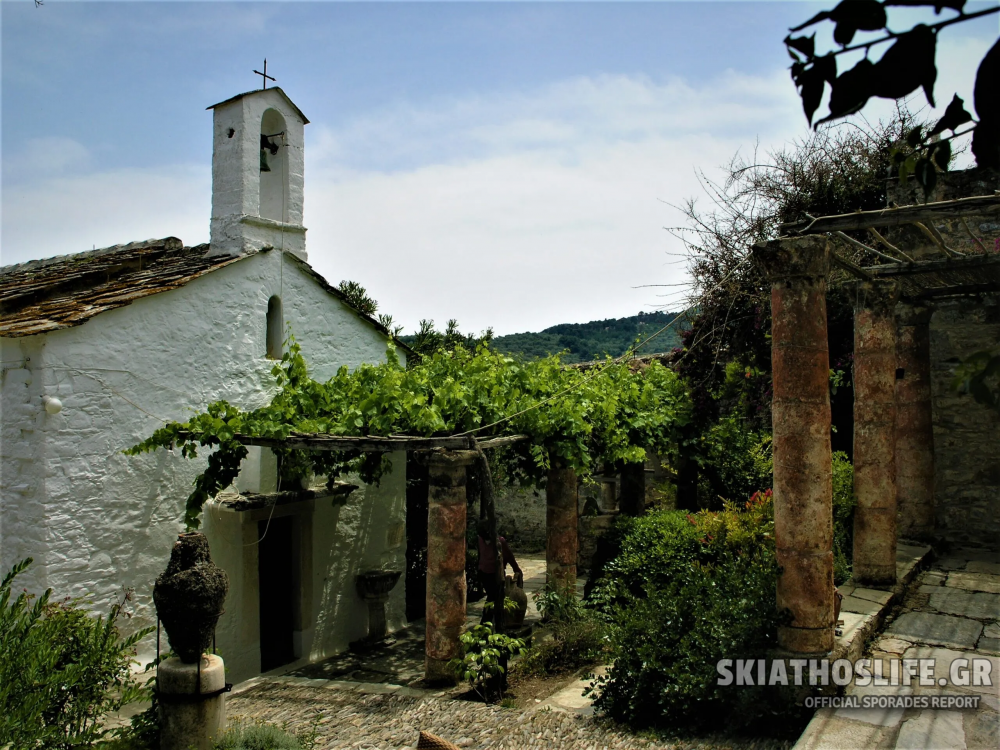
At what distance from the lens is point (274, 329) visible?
396 inches

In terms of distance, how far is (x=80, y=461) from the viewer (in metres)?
7.52

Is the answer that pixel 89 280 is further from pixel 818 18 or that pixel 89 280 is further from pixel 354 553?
pixel 818 18

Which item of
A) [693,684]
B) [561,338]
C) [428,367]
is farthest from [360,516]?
[561,338]

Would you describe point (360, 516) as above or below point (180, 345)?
below

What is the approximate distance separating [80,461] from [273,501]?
2315 mm

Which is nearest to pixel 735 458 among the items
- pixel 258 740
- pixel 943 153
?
pixel 258 740

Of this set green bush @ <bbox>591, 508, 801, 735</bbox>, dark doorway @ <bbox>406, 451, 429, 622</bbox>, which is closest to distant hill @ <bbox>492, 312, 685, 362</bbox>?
dark doorway @ <bbox>406, 451, 429, 622</bbox>

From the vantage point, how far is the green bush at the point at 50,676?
4.64m

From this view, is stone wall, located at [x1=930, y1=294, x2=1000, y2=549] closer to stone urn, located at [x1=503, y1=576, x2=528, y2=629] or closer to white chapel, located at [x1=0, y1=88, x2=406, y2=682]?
stone urn, located at [x1=503, y1=576, x2=528, y2=629]

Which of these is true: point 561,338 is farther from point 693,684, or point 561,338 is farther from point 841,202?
point 693,684

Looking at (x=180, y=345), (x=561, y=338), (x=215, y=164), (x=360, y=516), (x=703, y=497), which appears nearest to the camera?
(x=180, y=345)

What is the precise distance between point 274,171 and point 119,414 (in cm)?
418

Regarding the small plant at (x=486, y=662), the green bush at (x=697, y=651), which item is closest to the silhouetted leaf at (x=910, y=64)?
the green bush at (x=697, y=651)

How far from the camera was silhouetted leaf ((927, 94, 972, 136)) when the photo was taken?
1673mm
